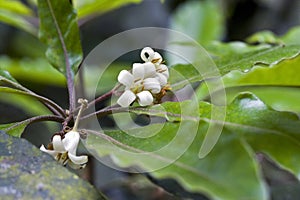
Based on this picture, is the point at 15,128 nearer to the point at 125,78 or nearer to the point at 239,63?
the point at 125,78

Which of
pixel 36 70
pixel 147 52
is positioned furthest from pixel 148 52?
pixel 36 70

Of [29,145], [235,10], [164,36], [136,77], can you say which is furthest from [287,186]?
[235,10]

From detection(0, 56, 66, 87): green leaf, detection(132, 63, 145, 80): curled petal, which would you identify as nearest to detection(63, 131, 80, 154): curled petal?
detection(132, 63, 145, 80): curled petal

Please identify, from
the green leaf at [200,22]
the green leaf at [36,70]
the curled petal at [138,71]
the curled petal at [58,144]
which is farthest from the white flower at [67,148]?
the green leaf at [200,22]

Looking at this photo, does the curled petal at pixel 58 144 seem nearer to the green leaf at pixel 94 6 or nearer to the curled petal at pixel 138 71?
the curled petal at pixel 138 71

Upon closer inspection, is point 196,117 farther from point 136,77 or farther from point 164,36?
point 164,36

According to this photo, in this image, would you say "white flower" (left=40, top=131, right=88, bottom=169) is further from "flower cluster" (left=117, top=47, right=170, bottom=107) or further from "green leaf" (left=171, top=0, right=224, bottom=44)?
"green leaf" (left=171, top=0, right=224, bottom=44)
